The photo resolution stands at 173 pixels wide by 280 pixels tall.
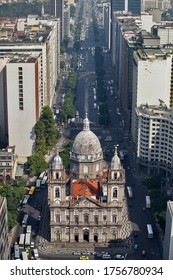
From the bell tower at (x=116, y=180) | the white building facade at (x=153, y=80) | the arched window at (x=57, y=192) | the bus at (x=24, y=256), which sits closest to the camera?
the bus at (x=24, y=256)

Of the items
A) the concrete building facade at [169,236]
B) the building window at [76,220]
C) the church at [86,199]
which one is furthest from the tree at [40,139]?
the concrete building facade at [169,236]

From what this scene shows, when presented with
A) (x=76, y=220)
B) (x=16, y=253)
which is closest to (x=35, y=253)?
(x=16, y=253)

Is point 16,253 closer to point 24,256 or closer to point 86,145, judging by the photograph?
point 24,256

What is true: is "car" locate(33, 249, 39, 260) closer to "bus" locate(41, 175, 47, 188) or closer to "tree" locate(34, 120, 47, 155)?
"bus" locate(41, 175, 47, 188)

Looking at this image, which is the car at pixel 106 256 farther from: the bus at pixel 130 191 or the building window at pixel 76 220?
the bus at pixel 130 191

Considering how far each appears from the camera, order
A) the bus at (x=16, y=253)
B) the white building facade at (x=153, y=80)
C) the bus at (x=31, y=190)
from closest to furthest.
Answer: the bus at (x=16, y=253), the bus at (x=31, y=190), the white building facade at (x=153, y=80)

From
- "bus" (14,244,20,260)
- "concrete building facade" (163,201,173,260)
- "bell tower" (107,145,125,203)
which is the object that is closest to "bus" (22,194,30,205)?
"bus" (14,244,20,260)

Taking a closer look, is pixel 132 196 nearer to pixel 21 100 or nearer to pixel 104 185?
pixel 104 185
